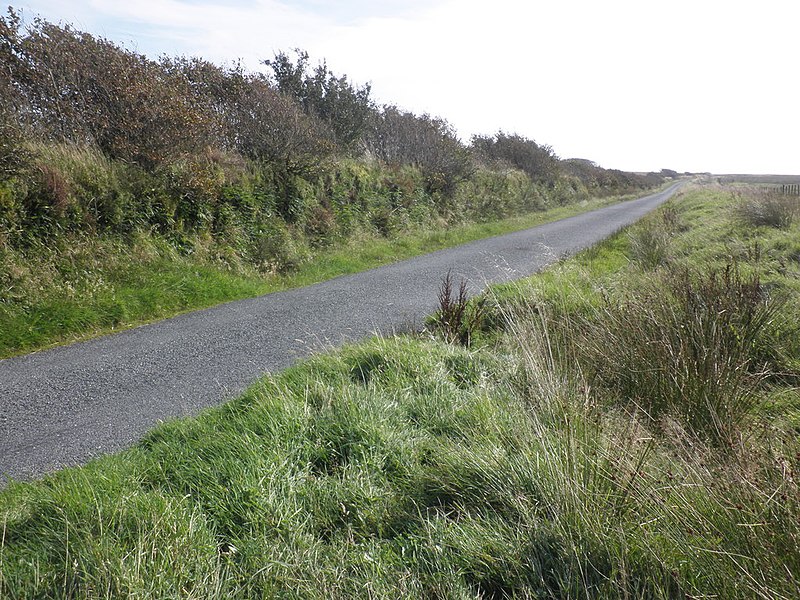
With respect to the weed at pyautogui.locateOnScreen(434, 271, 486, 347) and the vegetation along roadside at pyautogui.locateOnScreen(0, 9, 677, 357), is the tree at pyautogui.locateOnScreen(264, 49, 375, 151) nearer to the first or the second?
the vegetation along roadside at pyautogui.locateOnScreen(0, 9, 677, 357)

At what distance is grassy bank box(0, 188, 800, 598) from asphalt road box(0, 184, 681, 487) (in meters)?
0.49

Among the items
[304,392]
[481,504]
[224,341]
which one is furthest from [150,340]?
[481,504]

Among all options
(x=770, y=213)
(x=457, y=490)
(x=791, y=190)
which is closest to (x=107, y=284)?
(x=457, y=490)

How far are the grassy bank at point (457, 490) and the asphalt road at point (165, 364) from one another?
1.61ft

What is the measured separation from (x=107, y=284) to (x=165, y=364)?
2.46m

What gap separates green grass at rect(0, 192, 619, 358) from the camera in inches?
224

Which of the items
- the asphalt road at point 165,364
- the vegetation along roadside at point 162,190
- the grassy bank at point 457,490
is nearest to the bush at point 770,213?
the vegetation along roadside at point 162,190

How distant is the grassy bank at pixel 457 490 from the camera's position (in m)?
2.01

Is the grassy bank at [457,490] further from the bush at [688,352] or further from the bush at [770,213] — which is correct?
the bush at [770,213]

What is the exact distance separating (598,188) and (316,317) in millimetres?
39581

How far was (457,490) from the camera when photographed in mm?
2717

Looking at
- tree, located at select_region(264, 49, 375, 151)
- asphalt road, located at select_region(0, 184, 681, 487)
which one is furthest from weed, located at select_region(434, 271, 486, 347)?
tree, located at select_region(264, 49, 375, 151)

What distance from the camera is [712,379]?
11.1ft

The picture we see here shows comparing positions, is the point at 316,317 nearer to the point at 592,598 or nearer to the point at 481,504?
the point at 481,504
